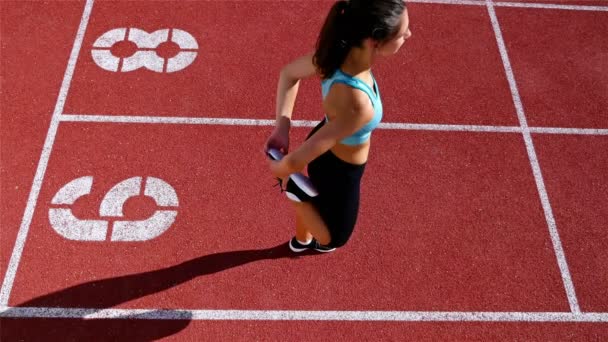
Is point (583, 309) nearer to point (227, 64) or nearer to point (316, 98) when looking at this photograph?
point (316, 98)

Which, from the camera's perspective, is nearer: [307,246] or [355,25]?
[355,25]

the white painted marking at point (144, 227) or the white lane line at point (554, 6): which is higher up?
the white lane line at point (554, 6)

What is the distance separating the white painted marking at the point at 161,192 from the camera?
4.75 m

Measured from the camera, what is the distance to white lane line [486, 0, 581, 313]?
4496 mm

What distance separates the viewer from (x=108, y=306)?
418 cm

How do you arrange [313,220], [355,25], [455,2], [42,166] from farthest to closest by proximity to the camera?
[455,2]
[42,166]
[313,220]
[355,25]

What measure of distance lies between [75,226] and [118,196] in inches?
17.8

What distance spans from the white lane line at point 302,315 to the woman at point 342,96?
1237 mm

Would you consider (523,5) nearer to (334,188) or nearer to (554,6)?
(554,6)

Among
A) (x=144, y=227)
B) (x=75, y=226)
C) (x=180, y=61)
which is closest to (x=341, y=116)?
(x=144, y=227)

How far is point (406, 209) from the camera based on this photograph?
15.9ft

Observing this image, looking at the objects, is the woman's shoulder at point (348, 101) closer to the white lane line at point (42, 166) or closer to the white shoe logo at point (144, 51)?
the white lane line at point (42, 166)

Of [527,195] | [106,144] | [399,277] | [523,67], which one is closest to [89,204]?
[106,144]

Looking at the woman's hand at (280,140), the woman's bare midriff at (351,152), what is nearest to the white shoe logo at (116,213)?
the woman's hand at (280,140)
